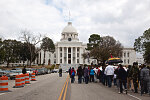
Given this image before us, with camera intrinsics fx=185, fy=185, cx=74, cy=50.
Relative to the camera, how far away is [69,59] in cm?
9500

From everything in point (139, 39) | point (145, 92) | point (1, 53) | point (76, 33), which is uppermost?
point (76, 33)

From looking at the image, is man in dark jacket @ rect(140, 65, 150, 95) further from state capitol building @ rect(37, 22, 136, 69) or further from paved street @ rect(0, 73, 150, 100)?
state capitol building @ rect(37, 22, 136, 69)

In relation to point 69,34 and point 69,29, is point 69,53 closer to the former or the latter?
point 69,34

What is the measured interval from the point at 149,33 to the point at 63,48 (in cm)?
5227

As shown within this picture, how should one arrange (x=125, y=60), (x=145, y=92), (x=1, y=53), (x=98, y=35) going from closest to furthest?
(x=145, y=92) < (x=1, y=53) < (x=98, y=35) < (x=125, y=60)

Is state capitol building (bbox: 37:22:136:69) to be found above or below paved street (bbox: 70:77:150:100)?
above

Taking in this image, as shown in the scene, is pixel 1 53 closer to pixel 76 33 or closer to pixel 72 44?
pixel 72 44

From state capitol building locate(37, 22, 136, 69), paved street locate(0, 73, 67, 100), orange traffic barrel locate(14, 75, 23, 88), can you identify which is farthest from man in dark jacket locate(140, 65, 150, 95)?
state capitol building locate(37, 22, 136, 69)

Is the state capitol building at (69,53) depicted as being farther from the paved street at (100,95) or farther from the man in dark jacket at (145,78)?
the man in dark jacket at (145,78)

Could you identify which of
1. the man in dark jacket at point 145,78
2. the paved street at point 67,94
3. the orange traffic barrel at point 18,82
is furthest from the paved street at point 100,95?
the orange traffic barrel at point 18,82

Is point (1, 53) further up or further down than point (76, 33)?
further down

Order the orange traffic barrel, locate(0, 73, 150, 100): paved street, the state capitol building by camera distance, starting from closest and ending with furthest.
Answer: locate(0, 73, 150, 100): paved street → the orange traffic barrel → the state capitol building

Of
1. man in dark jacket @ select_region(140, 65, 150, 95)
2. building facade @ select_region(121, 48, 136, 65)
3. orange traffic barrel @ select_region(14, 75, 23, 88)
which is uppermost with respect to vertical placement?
building facade @ select_region(121, 48, 136, 65)

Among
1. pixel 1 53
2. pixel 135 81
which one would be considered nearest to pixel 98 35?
pixel 1 53
